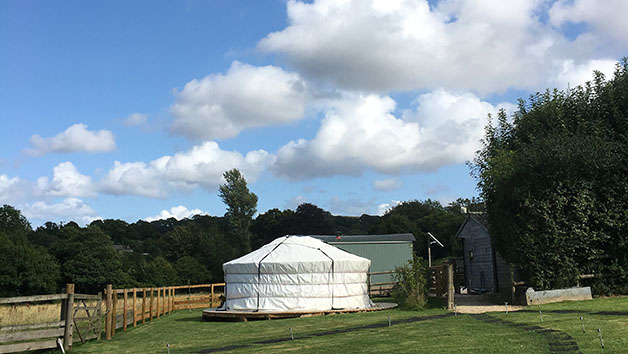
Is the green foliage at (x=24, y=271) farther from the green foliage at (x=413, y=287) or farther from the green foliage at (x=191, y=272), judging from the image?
the green foliage at (x=413, y=287)

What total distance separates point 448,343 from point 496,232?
10682 mm

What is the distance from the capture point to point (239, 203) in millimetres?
46219

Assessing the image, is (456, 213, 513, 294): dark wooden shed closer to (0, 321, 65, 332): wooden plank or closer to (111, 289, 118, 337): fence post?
(111, 289, 118, 337): fence post

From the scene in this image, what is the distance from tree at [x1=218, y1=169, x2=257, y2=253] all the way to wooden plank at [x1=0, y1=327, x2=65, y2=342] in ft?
113

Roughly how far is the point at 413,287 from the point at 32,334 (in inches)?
428

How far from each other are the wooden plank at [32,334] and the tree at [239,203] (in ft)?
113

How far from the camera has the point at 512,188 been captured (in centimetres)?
1788

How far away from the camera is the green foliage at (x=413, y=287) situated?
55.4 feet

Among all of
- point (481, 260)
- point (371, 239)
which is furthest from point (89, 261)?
point (481, 260)

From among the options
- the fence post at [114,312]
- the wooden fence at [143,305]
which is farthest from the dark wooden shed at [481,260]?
the fence post at [114,312]

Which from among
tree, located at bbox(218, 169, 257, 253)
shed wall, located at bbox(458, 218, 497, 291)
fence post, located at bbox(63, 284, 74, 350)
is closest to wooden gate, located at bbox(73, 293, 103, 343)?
fence post, located at bbox(63, 284, 74, 350)

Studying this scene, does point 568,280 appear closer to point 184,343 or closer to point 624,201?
point 624,201

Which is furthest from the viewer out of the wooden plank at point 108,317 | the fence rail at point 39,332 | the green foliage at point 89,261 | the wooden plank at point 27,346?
the green foliage at point 89,261

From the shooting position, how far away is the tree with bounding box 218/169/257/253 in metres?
45.7
